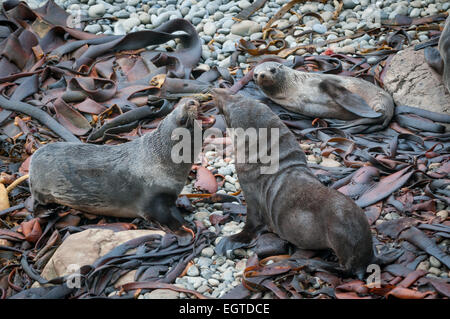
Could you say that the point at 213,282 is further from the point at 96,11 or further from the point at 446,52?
the point at 96,11

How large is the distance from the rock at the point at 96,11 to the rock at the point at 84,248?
5.17 m

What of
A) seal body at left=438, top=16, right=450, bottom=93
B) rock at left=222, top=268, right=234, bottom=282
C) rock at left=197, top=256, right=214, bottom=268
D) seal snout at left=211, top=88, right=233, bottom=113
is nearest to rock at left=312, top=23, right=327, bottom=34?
seal body at left=438, top=16, right=450, bottom=93

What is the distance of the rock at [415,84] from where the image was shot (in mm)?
6117

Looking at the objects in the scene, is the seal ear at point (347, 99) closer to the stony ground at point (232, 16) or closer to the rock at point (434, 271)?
the stony ground at point (232, 16)

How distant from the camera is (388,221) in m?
4.27

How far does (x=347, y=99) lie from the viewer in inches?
251

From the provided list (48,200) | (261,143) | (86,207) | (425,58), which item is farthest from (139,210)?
(425,58)

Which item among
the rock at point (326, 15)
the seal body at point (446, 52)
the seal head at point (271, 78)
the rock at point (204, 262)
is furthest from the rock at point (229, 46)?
the rock at point (204, 262)

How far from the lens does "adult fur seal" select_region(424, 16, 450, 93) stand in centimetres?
595

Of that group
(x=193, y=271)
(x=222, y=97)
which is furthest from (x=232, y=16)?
(x=193, y=271)

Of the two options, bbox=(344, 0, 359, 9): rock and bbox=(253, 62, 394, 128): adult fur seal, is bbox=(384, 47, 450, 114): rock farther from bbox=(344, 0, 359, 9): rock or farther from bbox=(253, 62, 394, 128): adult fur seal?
bbox=(344, 0, 359, 9): rock

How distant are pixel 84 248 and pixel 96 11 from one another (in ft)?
17.9

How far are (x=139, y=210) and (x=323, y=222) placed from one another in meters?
1.76

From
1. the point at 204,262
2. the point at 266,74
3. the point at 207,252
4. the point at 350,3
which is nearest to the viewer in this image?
the point at 204,262
